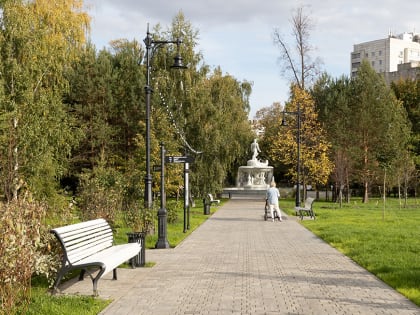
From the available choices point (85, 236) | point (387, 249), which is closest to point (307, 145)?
point (387, 249)

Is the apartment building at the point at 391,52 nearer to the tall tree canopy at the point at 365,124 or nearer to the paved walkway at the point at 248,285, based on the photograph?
the tall tree canopy at the point at 365,124

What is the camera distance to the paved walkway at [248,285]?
696 cm

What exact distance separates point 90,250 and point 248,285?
2.55m

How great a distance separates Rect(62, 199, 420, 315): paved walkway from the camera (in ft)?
22.8

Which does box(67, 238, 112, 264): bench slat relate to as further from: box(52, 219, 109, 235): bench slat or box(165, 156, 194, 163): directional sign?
box(165, 156, 194, 163): directional sign

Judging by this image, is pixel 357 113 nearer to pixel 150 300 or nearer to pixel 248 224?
pixel 248 224

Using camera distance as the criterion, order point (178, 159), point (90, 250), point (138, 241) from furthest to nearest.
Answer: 1. point (178, 159)
2. point (138, 241)
3. point (90, 250)

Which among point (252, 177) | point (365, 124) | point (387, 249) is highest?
point (365, 124)

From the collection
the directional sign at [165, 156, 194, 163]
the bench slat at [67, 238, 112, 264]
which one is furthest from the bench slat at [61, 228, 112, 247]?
the directional sign at [165, 156, 194, 163]

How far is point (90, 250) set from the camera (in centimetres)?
859

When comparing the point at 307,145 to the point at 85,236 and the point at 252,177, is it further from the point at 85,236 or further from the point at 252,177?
the point at 85,236

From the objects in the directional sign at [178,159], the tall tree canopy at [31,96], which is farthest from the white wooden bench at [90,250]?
the tall tree canopy at [31,96]

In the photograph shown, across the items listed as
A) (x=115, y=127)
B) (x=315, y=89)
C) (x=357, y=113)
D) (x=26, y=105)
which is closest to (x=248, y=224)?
(x=26, y=105)

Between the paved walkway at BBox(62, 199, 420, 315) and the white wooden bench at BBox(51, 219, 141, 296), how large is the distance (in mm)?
403
